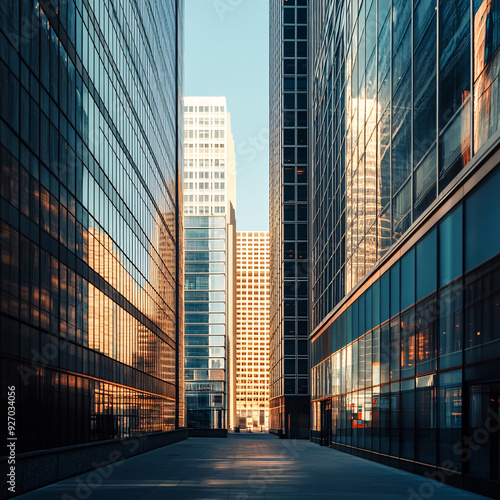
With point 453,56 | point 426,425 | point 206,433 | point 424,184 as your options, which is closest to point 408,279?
point 424,184

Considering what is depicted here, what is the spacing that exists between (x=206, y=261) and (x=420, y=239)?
101 meters

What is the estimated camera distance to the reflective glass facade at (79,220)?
22.0 metres

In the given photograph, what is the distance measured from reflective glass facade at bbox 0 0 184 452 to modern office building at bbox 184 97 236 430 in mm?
58003

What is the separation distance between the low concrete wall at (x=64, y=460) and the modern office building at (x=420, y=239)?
1299cm

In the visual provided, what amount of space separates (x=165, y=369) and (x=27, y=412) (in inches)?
1698

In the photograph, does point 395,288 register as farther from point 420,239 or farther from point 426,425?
point 426,425

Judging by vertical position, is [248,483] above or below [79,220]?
below

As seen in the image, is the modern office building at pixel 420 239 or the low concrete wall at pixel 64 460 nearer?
the modern office building at pixel 420 239

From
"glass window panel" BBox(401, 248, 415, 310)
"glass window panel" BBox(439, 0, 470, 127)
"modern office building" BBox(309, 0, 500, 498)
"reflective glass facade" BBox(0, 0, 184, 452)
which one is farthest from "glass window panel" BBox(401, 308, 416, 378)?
"reflective glass facade" BBox(0, 0, 184, 452)

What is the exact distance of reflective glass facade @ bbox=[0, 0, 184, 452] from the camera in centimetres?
2205

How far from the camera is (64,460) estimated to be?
2573 cm

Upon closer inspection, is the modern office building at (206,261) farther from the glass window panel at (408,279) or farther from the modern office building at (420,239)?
the glass window panel at (408,279)

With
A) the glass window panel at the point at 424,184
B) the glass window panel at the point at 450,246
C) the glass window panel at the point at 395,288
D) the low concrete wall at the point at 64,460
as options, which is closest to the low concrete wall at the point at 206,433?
the low concrete wall at the point at 64,460

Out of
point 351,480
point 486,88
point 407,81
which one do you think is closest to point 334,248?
point 407,81
